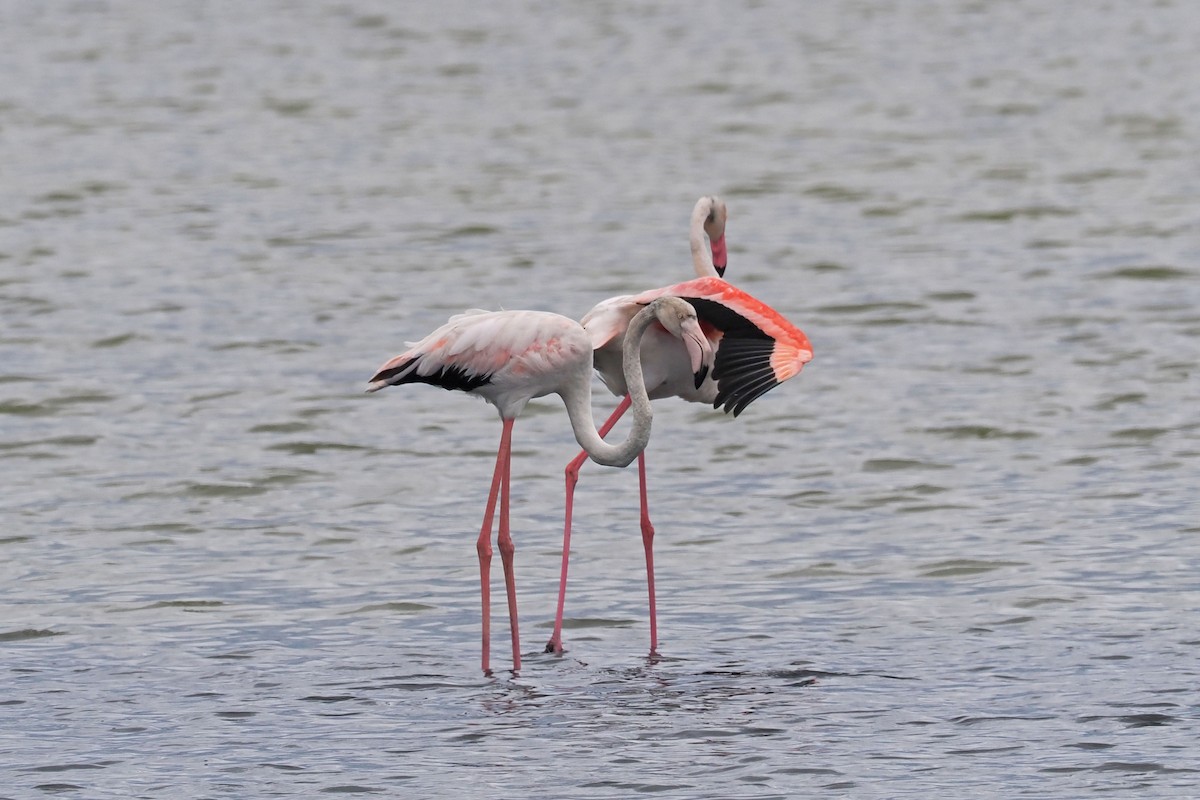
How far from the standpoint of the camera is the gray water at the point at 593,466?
31.1ft

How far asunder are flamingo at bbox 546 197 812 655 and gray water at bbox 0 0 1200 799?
1.00 metres

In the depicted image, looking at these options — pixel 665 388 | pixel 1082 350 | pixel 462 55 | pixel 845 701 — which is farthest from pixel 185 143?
pixel 845 701

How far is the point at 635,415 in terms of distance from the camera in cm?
1023

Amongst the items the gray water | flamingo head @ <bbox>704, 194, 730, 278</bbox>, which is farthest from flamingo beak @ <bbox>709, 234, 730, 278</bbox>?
the gray water

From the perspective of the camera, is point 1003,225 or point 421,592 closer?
point 421,592

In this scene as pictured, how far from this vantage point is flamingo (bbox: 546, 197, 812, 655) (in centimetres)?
1053

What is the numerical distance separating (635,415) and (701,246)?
1.85m

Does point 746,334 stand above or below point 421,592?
above

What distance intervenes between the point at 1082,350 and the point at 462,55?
840 inches

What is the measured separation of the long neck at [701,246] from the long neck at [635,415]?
1187 millimetres

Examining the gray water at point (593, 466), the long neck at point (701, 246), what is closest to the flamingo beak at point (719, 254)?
the long neck at point (701, 246)

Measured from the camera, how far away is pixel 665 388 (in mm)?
11391

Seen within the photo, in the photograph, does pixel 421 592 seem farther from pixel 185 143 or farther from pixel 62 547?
pixel 185 143

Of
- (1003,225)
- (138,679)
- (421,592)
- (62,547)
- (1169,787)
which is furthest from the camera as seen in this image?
(1003,225)
